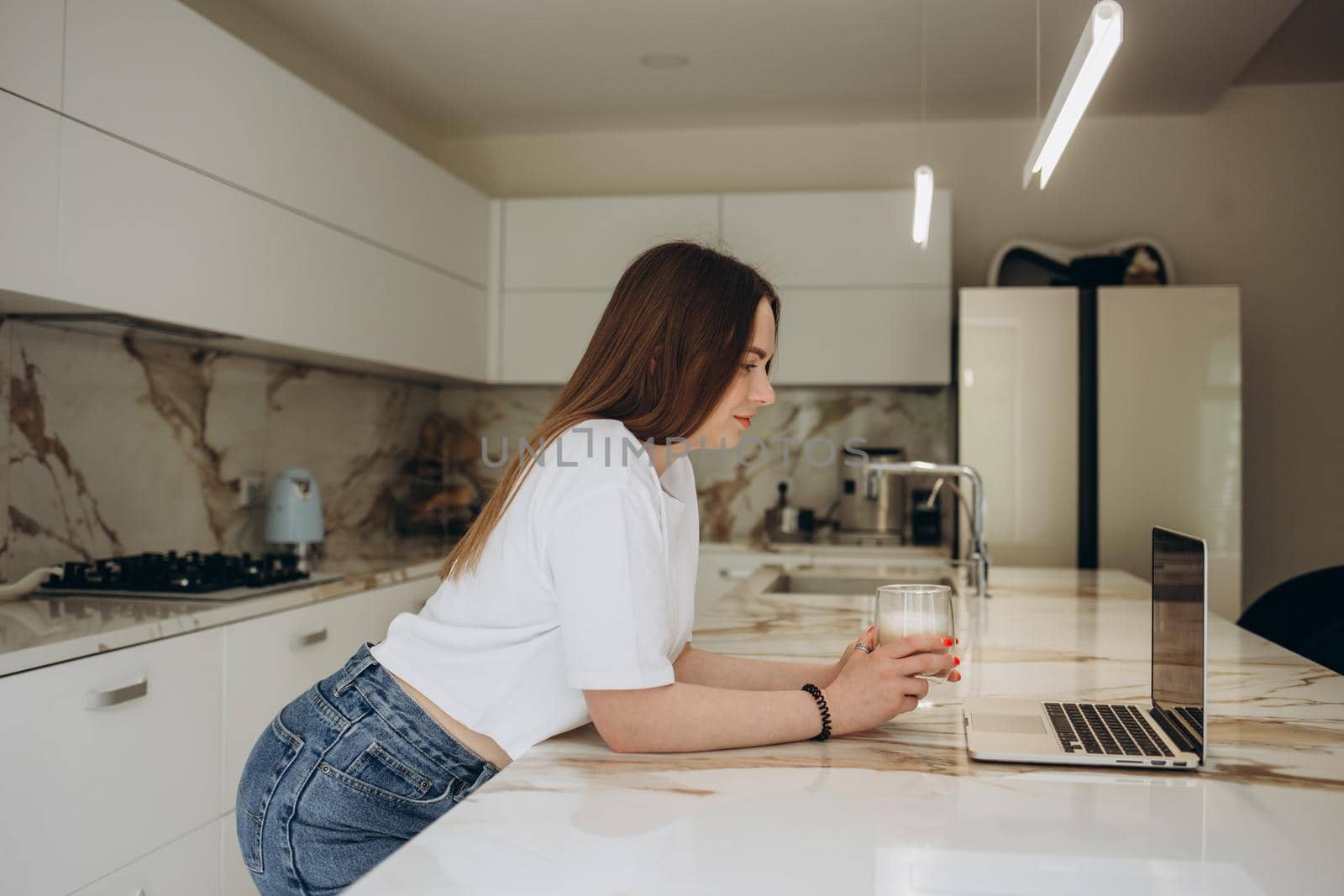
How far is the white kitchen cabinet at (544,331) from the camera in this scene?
409 cm

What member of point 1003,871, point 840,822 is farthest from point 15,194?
point 1003,871

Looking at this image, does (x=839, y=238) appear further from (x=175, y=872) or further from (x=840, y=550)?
(x=175, y=872)

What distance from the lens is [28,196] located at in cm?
193

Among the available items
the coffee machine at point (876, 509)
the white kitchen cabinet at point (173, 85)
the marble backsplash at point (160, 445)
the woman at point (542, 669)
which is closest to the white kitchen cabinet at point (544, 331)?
the marble backsplash at point (160, 445)

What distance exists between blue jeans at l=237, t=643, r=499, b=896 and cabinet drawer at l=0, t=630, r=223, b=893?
2.48 ft

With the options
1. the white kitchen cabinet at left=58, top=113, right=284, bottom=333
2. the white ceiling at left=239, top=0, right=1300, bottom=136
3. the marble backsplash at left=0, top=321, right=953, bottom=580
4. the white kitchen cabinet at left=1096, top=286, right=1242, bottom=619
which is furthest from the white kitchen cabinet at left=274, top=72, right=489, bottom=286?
the white kitchen cabinet at left=1096, top=286, right=1242, bottom=619

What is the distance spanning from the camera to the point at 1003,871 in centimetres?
76

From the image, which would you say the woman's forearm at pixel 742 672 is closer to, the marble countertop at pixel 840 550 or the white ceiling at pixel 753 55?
the white ceiling at pixel 753 55

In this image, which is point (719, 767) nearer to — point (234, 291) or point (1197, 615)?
point (1197, 615)

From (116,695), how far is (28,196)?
900 millimetres

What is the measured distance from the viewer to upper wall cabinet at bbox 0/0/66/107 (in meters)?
1.88

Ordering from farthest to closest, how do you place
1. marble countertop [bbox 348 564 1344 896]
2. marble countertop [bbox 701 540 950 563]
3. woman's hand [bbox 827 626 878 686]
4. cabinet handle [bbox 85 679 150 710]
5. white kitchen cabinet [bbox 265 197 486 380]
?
marble countertop [bbox 701 540 950 563]
white kitchen cabinet [bbox 265 197 486 380]
cabinet handle [bbox 85 679 150 710]
woman's hand [bbox 827 626 878 686]
marble countertop [bbox 348 564 1344 896]

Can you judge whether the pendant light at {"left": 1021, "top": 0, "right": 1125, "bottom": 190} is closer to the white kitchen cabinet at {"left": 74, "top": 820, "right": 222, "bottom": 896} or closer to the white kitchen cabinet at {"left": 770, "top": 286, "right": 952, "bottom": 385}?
the white kitchen cabinet at {"left": 74, "top": 820, "right": 222, "bottom": 896}

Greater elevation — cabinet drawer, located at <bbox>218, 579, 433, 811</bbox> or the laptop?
the laptop
